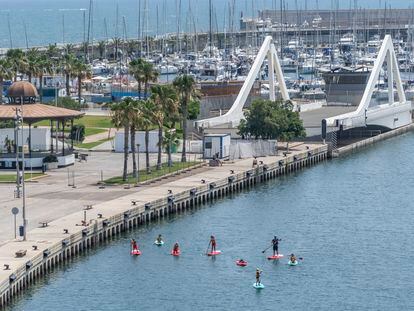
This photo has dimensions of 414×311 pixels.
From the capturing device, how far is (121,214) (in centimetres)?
11562

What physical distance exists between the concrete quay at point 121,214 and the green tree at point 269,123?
243 cm

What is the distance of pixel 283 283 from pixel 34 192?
117 ft

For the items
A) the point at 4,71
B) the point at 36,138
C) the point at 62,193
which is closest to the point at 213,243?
the point at 62,193

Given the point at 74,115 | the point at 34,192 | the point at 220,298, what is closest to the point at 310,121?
the point at 74,115

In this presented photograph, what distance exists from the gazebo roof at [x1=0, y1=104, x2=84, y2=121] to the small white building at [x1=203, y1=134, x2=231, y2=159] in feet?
44.8

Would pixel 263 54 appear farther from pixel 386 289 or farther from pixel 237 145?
pixel 386 289

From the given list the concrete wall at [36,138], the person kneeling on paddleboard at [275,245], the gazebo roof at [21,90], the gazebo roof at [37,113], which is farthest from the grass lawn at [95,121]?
the person kneeling on paddleboard at [275,245]

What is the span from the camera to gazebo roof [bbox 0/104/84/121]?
143500 mm

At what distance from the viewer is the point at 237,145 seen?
155250 mm

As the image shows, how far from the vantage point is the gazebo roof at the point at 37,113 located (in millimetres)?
143500

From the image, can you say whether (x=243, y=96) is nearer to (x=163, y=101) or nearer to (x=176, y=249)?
(x=163, y=101)

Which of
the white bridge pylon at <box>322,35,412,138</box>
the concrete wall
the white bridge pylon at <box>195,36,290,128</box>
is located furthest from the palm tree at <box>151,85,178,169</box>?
→ the white bridge pylon at <box>322,35,412,138</box>

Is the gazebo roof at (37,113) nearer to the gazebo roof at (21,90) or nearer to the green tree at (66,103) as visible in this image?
the gazebo roof at (21,90)

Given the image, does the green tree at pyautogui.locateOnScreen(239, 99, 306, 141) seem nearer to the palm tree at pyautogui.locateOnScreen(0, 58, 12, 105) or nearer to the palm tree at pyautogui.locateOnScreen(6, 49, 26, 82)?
the palm tree at pyautogui.locateOnScreen(0, 58, 12, 105)
